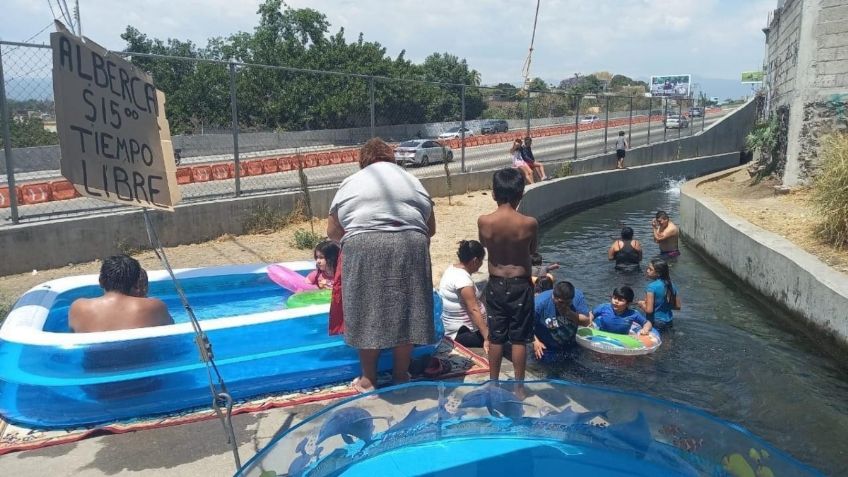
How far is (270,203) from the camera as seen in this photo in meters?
10.8

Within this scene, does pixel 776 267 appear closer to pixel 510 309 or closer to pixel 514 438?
pixel 510 309

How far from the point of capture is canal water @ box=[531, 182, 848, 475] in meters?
5.25

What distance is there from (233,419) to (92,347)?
3.43 ft

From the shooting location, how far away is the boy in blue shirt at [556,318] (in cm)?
618

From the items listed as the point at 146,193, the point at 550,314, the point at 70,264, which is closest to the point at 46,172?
the point at 70,264

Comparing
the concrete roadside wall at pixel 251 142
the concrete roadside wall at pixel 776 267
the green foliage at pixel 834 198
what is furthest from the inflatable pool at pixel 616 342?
the concrete roadside wall at pixel 251 142

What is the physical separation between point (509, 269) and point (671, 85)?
110 m

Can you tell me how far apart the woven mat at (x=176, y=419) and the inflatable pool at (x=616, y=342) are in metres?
1.79

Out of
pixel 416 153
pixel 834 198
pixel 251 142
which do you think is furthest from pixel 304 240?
pixel 416 153

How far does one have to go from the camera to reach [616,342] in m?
6.53

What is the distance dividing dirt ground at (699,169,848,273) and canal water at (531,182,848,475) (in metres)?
0.99

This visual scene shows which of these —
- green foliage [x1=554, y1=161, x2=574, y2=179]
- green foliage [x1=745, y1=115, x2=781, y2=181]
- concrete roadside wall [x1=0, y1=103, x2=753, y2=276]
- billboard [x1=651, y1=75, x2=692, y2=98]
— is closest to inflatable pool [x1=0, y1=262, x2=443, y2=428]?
concrete roadside wall [x1=0, y1=103, x2=753, y2=276]

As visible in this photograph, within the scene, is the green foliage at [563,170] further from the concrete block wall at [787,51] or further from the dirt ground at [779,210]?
the concrete block wall at [787,51]

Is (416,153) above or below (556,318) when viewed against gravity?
above
